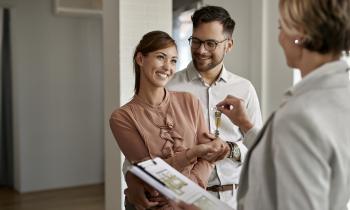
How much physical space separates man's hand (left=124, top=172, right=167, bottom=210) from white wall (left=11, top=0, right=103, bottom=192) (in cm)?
377

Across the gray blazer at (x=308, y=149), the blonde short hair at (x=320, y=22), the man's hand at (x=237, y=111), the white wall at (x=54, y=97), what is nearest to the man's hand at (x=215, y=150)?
the man's hand at (x=237, y=111)

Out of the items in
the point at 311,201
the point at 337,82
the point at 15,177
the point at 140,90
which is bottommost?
the point at 15,177

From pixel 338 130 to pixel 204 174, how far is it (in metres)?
A: 0.69

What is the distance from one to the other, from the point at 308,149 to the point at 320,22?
272 mm

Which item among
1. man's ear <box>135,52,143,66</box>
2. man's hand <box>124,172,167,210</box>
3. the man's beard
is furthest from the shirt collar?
man's hand <box>124,172,167,210</box>

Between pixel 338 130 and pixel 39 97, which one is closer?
pixel 338 130

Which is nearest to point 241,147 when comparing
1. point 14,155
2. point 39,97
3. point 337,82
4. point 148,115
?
point 148,115

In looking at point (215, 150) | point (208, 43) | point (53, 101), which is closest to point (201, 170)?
point (215, 150)

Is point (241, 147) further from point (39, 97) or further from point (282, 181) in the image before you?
point (39, 97)

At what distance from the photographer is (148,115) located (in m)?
1.44

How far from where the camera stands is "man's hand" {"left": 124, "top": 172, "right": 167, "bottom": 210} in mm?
1348

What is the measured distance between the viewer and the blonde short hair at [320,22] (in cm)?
83

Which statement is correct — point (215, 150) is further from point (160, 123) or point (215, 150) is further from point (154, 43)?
point (154, 43)

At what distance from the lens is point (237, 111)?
4.48 feet
